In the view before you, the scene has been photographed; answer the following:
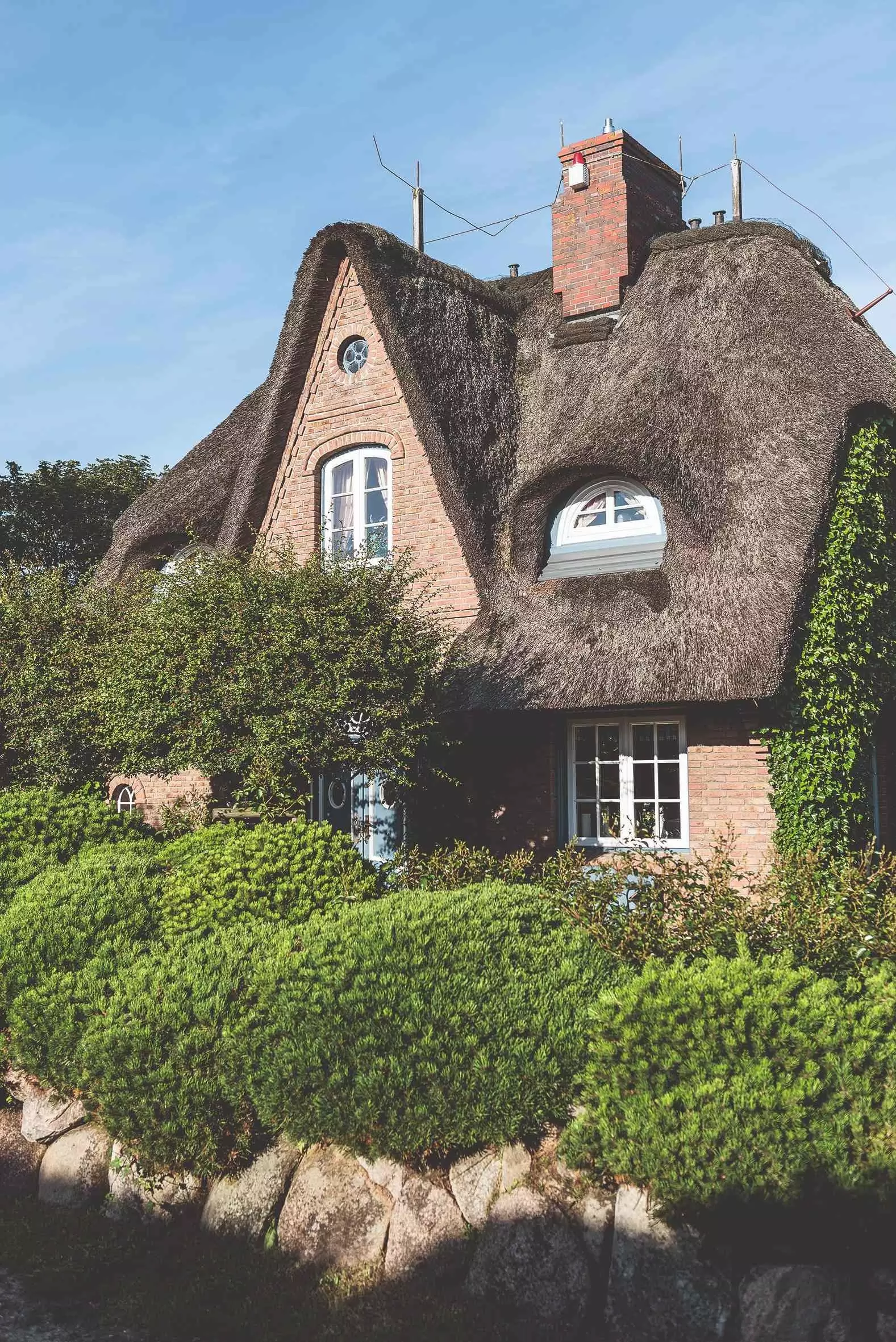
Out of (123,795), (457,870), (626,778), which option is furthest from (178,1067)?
(123,795)

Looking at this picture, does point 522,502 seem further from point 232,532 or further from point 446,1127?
point 446,1127

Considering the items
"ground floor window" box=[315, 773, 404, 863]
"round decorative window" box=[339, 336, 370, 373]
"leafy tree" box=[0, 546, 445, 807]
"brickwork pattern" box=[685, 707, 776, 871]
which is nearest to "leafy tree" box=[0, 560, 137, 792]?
"leafy tree" box=[0, 546, 445, 807]

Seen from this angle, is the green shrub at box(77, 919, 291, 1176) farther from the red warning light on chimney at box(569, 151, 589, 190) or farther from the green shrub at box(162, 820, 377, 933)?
the red warning light on chimney at box(569, 151, 589, 190)

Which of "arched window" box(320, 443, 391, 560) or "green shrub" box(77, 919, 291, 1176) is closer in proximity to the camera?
"green shrub" box(77, 919, 291, 1176)

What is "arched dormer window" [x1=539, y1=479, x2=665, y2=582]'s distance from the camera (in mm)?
12305

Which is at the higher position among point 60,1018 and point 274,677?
point 274,677

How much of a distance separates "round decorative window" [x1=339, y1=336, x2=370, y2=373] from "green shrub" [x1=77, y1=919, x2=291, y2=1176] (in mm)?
9128

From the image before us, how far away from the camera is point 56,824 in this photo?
31.6 ft

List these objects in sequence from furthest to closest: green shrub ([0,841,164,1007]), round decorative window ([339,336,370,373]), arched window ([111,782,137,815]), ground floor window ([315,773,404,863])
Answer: arched window ([111,782,137,815]), round decorative window ([339,336,370,373]), ground floor window ([315,773,404,863]), green shrub ([0,841,164,1007])

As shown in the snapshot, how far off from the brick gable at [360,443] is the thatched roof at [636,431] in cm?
21

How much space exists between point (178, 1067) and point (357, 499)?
884 cm

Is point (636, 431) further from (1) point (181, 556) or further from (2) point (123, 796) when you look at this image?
(2) point (123, 796)

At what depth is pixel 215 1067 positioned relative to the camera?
6.06m

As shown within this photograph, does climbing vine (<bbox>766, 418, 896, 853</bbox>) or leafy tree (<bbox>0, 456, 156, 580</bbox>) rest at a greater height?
leafy tree (<bbox>0, 456, 156, 580</bbox>)
